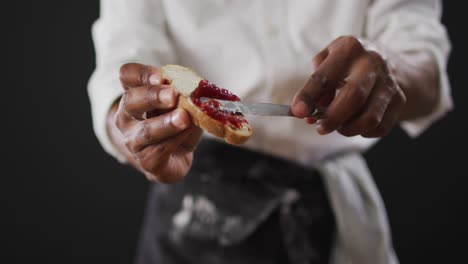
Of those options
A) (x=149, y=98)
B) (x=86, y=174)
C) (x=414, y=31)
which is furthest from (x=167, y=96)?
(x=86, y=174)

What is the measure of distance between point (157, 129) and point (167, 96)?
36 millimetres

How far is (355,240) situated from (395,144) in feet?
2.42

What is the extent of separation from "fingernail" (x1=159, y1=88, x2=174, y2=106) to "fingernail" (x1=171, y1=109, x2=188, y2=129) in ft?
0.05

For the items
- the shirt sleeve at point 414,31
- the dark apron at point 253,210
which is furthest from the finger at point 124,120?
the shirt sleeve at point 414,31

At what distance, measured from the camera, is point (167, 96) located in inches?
23.1

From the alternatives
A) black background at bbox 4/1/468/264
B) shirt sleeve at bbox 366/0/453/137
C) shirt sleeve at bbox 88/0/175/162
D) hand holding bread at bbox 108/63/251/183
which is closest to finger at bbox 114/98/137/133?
hand holding bread at bbox 108/63/251/183

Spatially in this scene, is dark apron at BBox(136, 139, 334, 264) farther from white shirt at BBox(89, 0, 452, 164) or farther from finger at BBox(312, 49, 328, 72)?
finger at BBox(312, 49, 328, 72)

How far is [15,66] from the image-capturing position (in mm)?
1512

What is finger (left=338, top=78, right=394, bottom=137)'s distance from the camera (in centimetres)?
65

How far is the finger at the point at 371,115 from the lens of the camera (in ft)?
2.14

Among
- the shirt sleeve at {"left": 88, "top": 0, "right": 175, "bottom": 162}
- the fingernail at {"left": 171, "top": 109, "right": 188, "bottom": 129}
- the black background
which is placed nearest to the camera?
the fingernail at {"left": 171, "top": 109, "right": 188, "bottom": 129}

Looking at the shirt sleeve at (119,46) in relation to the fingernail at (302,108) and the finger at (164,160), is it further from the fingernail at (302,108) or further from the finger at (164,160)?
the fingernail at (302,108)

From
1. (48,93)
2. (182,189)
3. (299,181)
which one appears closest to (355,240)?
(299,181)

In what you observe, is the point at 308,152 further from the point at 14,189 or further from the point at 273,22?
the point at 14,189
